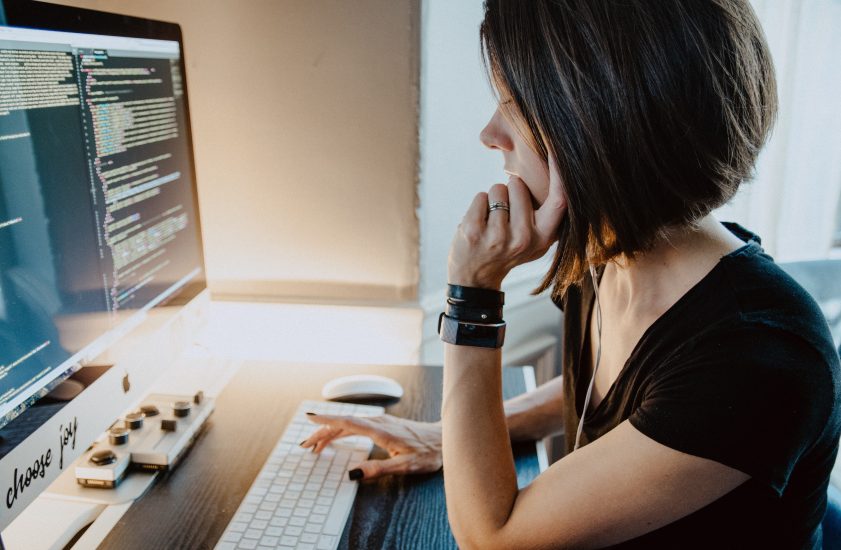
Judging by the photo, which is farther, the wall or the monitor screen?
the wall

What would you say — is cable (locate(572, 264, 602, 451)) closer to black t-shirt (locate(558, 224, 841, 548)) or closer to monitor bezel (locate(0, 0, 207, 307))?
black t-shirt (locate(558, 224, 841, 548))

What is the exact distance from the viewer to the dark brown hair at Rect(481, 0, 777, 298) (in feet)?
2.55

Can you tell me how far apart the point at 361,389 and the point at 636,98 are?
2.21 feet

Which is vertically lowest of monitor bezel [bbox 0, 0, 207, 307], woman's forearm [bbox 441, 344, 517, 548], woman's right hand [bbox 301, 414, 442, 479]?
woman's right hand [bbox 301, 414, 442, 479]

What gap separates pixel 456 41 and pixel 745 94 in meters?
0.71

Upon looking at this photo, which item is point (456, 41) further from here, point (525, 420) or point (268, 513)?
point (268, 513)

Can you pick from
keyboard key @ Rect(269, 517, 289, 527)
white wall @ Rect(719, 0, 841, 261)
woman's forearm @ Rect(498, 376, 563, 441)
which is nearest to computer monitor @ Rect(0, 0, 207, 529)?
keyboard key @ Rect(269, 517, 289, 527)

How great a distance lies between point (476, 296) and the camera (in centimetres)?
95

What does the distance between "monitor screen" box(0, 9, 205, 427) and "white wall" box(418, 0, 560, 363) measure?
471 millimetres

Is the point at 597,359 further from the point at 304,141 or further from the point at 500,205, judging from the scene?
the point at 304,141

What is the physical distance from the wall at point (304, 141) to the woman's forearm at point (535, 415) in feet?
1.27

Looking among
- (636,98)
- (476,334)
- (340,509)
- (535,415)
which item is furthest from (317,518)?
(636,98)

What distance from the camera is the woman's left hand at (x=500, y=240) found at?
3.11 feet

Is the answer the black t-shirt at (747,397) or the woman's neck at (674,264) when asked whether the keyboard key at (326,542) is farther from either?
the woman's neck at (674,264)
